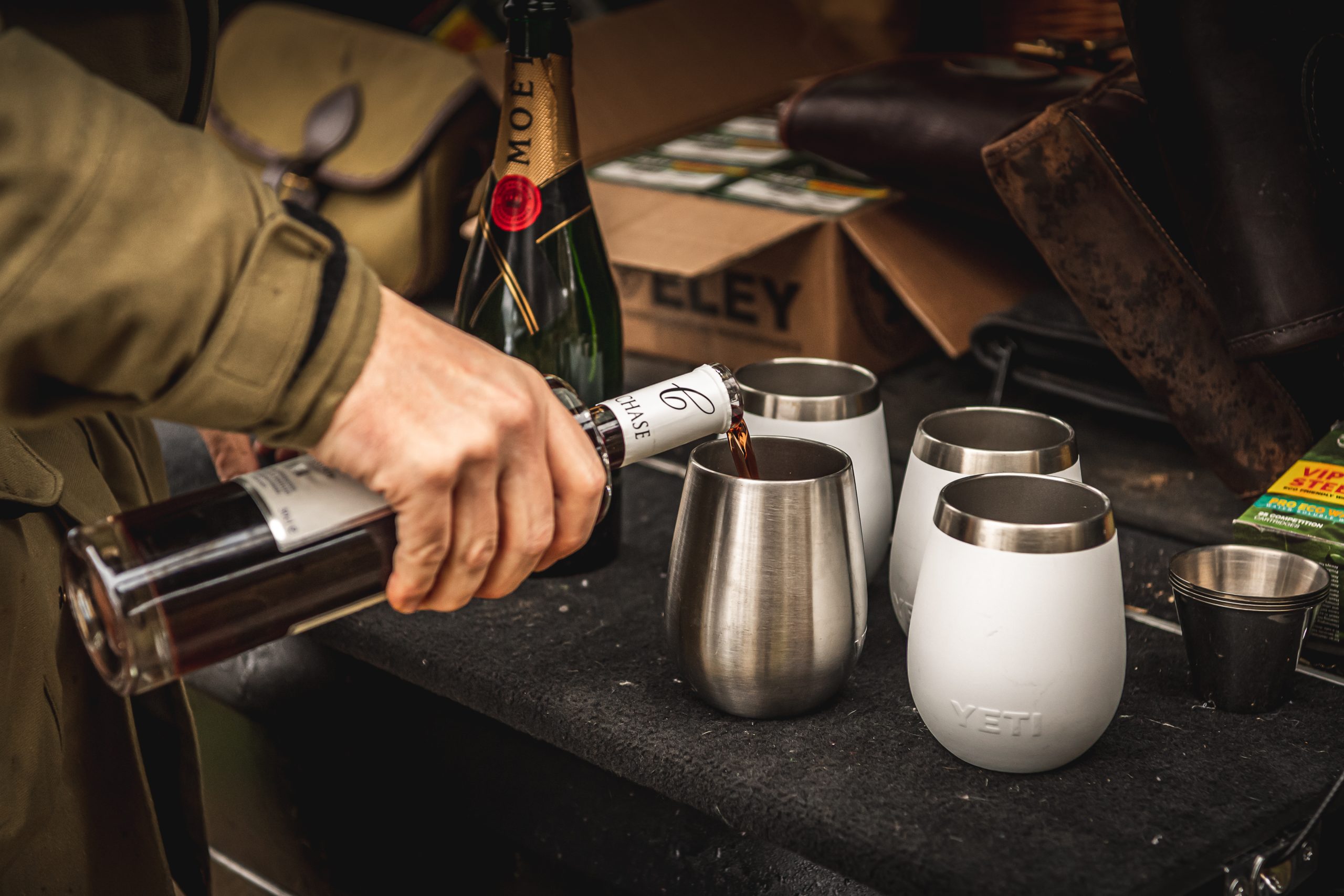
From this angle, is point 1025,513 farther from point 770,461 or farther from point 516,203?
point 516,203

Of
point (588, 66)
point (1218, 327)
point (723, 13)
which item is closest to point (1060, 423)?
point (1218, 327)

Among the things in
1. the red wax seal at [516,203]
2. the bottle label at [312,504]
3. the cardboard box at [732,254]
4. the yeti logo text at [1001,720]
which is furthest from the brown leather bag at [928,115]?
the bottle label at [312,504]

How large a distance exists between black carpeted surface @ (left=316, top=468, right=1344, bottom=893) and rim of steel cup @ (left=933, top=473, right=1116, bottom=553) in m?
0.12

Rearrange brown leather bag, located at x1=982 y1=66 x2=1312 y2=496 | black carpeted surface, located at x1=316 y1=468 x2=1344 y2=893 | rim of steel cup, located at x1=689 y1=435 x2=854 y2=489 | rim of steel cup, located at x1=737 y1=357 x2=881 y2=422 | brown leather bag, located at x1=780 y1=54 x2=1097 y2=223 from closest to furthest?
black carpeted surface, located at x1=316 y1=468 x2=1344 y2=893 → rim of steel cup, located at x1=689 y1=435 x2=854 y2=489 → rim of steel cup, located at x1=737 y1=357 x2=881 y2=422 → brown leather bag, located at x1=982 y1=66 x2=1312 y2=496 → brown leather bag, located at x1=780 y1=54 x2=1097 y2=223

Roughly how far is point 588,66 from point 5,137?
0.98 metres

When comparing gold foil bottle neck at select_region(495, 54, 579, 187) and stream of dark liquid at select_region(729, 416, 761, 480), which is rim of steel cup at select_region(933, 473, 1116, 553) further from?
gold foil bottle neck at select_region(495, 54, 579, 187)

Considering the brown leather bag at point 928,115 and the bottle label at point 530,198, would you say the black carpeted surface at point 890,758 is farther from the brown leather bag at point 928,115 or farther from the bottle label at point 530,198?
the brown leather bag at point 928,115

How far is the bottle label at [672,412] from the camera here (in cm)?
60

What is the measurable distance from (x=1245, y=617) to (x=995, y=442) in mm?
188

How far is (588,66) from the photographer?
1344 millimetres

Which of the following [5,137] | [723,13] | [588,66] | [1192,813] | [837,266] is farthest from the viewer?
[723,13]

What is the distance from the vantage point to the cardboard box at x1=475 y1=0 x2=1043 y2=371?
1098 mm

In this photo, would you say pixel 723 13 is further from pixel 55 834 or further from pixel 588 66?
pixel 55 834

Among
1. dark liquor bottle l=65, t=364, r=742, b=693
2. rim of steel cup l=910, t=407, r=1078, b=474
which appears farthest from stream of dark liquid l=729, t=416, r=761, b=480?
dark liquor bottle l=65, t=364, r=742, b=693
